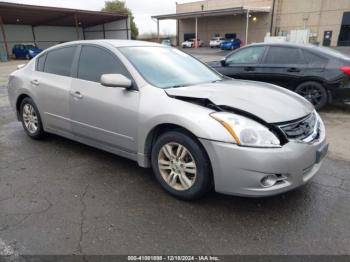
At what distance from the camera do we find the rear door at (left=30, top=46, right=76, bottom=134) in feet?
12.9

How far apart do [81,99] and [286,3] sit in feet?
144

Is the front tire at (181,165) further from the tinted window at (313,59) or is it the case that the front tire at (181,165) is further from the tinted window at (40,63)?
the tinted window at (313,59)

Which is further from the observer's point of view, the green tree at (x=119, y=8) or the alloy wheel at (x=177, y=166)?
the green tree at (x=119, y=8)

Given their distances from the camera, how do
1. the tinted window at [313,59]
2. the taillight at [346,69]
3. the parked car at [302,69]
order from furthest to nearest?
the tinted window at [313,59], the parked car at [302,69], the taillight at [346,69]

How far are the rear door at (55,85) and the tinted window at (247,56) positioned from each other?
4.28 meters

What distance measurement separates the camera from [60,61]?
419 centimetres

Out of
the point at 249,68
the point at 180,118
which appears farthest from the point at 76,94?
the point at 249,68

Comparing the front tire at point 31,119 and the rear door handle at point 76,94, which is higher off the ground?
the rear door handle at point 76,94

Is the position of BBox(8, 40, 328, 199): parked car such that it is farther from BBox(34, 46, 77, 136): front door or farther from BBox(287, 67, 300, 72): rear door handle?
BBox(287, 67, 300, 72): rear door handle

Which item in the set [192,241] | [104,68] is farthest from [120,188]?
[104,68]

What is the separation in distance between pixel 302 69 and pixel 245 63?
1.30 meters

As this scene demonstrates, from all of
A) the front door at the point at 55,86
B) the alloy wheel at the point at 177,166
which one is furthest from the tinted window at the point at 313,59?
the front door at the point at 55,86

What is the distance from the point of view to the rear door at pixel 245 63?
22.2 ft

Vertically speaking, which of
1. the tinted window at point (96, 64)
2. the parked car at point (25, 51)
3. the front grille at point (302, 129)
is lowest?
the parked car at point (25, 51)
